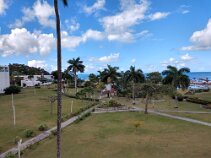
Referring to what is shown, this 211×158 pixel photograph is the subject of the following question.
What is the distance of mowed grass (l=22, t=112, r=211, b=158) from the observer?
23156mm

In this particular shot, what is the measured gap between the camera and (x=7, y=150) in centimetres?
2470

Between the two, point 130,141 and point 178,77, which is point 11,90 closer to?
point 178,77

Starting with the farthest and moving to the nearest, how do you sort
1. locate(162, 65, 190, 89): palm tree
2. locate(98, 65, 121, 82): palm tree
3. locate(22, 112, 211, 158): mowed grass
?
locate(98, 65, 121, 82): palm tree, locate(162, 65, 190, 89): palm tree, locate(22, 112, 211, 158): mowed grass

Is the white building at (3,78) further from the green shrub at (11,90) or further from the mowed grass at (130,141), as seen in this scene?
the mowed grass at (130,141)

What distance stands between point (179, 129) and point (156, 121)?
19.7 feet

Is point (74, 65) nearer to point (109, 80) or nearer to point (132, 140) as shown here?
point (109, 80)

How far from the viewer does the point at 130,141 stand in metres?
27.3

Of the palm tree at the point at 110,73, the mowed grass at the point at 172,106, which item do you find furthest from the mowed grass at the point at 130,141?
the palm tree at the point at 110,73

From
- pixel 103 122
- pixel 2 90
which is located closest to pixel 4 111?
pixel 103 122

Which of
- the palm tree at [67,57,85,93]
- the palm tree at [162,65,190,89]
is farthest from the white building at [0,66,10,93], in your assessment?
the palm tree at [162,65,190,89]

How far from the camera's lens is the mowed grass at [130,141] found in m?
23.2

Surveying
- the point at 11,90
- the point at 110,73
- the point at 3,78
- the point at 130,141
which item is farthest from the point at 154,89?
the point at 3,78

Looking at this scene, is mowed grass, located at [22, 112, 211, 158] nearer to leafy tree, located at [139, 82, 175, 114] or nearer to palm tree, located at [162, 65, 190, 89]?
leafy tree, located at [139, 82, 175, 114]

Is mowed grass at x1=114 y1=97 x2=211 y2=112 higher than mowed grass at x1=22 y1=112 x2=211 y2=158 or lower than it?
Result: higher
